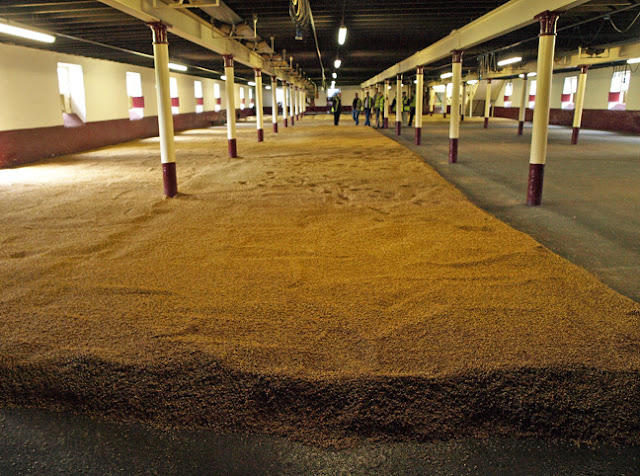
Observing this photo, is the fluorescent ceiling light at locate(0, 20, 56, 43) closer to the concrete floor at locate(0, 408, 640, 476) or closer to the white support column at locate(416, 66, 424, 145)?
the concrete floor at locate(0, 408, 640, 476)

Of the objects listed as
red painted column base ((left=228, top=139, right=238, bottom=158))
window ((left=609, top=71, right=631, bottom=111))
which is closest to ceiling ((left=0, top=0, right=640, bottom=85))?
red painted column base ((left=228, top=139, right=238, bottom=158))

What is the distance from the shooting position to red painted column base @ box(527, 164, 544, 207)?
27.0 ft

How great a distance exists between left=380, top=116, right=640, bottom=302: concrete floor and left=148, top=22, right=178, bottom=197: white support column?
523 centimetres

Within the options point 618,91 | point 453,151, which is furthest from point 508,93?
point 453,151

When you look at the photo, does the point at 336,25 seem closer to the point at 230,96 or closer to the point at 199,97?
the point at 230,96

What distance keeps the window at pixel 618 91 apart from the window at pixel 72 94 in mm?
25400

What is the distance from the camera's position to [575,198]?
28.9ft

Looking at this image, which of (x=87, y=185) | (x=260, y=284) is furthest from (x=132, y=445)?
(x=87, y=185)

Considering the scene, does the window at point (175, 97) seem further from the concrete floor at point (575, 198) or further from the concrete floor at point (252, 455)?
the concrete floor at point (252, 455)

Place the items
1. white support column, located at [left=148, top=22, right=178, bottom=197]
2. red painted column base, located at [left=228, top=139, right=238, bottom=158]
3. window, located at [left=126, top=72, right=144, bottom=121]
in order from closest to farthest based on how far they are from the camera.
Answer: white support column, located at [left=148, top=22, right=178, bottom=197]
red painted column base, located at [left=228, top=139, right=238, bottom=158]
window, located at [left=126, top=72, right=144, bottom=121]

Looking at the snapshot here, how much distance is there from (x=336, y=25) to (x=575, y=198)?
9104 millimetres

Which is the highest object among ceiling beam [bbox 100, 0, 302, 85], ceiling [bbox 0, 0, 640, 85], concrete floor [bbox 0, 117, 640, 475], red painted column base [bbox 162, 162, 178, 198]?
ceiling [bbox 0, 0, 640, 85]

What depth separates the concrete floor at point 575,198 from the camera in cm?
566

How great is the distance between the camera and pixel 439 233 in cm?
622
